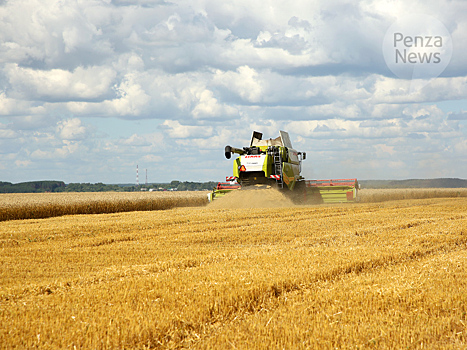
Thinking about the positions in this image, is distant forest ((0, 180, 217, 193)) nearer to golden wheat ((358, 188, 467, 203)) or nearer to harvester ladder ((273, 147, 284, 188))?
golden wheat ((358, 188, 467, 203))

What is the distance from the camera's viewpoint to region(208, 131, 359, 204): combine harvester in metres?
23.0

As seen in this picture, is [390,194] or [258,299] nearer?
[258,299]

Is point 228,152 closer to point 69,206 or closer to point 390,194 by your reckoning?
point 69,206

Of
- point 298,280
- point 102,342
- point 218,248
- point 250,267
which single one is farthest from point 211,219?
point 102,342

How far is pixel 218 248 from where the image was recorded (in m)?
10.5

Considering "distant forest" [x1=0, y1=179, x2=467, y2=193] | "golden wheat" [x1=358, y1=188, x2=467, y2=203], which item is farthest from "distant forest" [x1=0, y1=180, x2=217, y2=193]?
"golden wheat" [x1=358, y1=188, x2=467, y2=203]

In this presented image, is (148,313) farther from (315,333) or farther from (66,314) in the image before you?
(315,333)

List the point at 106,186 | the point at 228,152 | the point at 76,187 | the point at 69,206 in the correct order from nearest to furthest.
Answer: the point at 228,152
the point at 69,206
the point at 76,187
the point at 106,186

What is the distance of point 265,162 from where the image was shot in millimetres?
22781

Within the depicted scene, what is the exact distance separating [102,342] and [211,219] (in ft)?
39.7

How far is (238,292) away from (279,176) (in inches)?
678

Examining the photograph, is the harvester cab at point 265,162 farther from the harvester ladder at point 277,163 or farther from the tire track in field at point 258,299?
the tire track in field at point 258,299

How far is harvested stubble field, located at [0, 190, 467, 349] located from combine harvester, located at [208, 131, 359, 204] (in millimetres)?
11210

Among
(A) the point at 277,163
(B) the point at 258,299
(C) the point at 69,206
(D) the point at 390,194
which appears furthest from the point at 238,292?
(D) the point at 390,194
